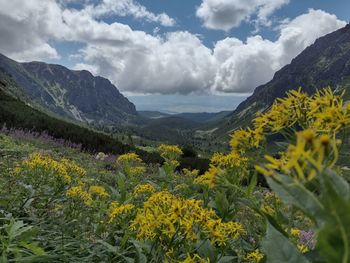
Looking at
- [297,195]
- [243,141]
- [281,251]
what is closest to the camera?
[297,195]

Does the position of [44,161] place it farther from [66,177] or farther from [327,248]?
[327,248]

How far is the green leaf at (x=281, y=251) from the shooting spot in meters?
1.68

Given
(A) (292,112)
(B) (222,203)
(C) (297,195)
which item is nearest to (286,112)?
(A) (292,112)

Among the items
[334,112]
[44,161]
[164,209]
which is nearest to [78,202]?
[44,161]

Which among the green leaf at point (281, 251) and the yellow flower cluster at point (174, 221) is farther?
the yellow flower cluster at point (174, 221)

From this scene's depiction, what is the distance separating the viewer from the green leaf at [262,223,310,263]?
1.68 m

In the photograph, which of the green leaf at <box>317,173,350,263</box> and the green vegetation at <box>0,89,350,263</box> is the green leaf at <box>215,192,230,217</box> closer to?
the green vegetation at <box>0,89,350,263</box>

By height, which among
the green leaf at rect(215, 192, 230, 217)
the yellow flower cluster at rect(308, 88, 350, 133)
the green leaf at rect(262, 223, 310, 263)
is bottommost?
the green leaf at rect(215, 192, 230, 217)

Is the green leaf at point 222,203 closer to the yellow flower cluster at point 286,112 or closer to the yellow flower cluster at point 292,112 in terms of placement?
the yellow flower cluster at point 292,112

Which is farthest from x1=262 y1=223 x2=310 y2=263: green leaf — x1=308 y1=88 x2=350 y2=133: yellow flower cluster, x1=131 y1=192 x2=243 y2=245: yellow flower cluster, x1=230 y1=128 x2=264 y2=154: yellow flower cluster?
x1=131 y1=192 x2=243 y2=245: yellow flower cluster

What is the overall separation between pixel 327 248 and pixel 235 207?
3.77 metres

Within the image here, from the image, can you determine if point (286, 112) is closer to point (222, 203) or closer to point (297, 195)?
point (297, 195)

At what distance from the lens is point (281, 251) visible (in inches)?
67.6

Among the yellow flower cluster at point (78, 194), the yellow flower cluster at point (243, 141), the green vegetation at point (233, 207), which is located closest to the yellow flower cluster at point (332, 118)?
the green vegetation at point (233, 207)
